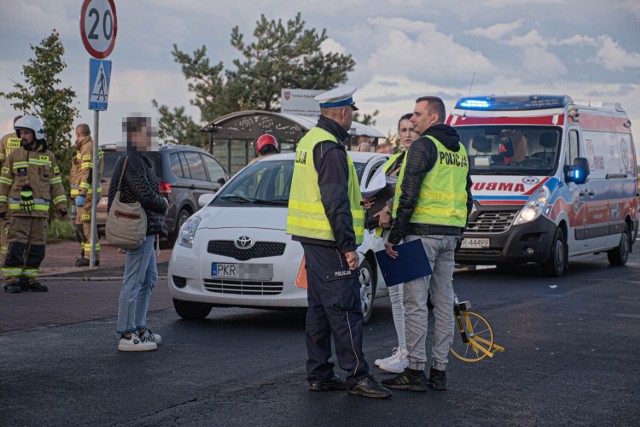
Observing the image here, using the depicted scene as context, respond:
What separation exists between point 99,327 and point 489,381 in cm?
375

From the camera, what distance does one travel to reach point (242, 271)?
910 cm

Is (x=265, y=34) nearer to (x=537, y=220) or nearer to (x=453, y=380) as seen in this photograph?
(x=537, y=220)

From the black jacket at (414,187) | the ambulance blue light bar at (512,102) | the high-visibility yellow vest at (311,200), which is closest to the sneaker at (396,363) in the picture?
the black jacket at (414,187)

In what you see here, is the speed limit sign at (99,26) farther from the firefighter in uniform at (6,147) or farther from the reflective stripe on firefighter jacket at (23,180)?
the reflective stripe on firefighter jacket at (23,180)

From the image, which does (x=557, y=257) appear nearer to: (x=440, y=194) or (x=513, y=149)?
Result: (x=513, y=149)

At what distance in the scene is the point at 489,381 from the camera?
7.08 m

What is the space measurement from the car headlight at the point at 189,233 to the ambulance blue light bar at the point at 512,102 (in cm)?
747

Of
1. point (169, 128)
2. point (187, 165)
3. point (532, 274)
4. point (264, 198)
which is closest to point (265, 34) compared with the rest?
point (169, 128)

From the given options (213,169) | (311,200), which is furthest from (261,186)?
(213,169)

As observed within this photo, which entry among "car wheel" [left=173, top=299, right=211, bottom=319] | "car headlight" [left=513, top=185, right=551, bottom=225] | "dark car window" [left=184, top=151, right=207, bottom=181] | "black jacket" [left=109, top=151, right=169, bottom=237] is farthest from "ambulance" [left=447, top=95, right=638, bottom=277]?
"black jacket" [left=109, top=151, right=169, bottom=237]

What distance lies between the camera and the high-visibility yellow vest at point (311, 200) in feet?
20.5

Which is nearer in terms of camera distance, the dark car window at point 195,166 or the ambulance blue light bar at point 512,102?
the ambulance blue light bar at point 512,102

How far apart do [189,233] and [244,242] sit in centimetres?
67

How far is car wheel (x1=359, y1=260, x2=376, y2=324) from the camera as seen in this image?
372 inches
